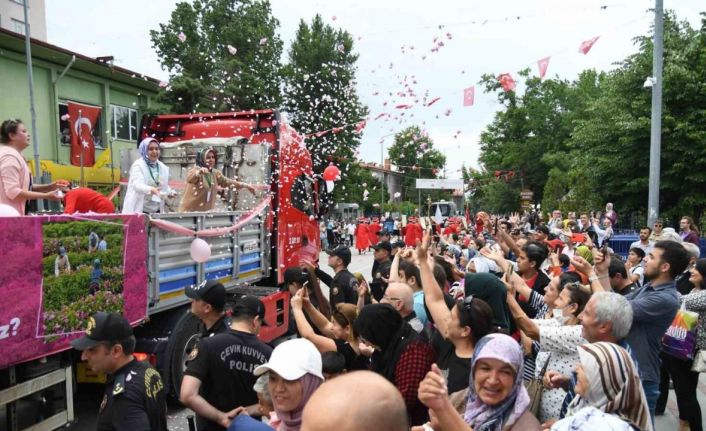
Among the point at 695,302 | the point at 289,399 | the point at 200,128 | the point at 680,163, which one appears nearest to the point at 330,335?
the point at 289,399

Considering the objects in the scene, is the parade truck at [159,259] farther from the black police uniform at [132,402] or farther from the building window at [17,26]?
the building window at [17,26]

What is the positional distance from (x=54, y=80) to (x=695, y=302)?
1935cm

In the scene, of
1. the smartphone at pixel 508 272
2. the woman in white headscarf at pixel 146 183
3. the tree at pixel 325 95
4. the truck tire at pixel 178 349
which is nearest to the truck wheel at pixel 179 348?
the truck tire at pixel 178 349

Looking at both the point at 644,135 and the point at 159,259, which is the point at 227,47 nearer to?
the point at 644,135

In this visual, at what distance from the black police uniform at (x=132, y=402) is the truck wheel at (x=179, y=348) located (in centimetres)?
276

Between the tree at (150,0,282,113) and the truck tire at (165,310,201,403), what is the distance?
18825 mm

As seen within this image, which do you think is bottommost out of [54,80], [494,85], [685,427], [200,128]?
[685,427]

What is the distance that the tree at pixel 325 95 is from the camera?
17.6m

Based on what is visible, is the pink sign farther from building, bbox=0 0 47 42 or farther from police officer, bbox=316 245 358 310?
building, bbox=0 0 47 42

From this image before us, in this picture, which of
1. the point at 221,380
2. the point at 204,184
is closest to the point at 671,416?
the point at 221,380

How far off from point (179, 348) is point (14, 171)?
7.55 feet

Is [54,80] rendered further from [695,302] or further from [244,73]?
[695,302]

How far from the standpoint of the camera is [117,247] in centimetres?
461

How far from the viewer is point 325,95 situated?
20.1 m
